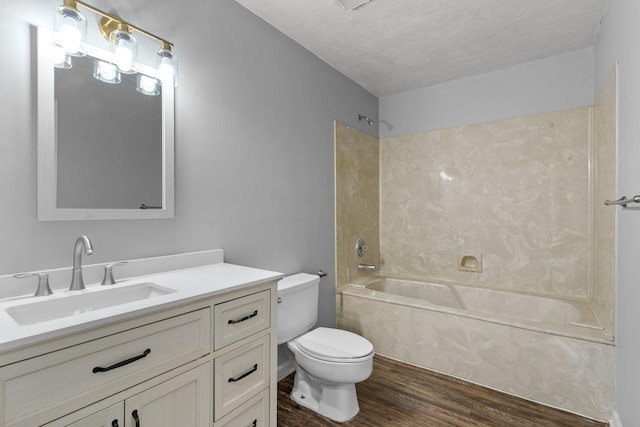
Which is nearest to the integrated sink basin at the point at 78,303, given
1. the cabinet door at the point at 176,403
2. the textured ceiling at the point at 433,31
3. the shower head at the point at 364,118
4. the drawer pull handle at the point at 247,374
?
the cabinet door at the point at 176,403

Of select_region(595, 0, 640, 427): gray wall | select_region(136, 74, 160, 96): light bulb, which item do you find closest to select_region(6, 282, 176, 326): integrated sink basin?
select_region(136, 74, 160, 96): light bulb

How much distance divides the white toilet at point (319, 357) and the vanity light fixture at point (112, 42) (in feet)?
4.35

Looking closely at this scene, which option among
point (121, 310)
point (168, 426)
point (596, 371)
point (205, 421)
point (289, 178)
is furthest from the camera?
point (289, 178)

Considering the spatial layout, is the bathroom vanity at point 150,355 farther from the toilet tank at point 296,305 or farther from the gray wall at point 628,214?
the gray wall at point 628,214

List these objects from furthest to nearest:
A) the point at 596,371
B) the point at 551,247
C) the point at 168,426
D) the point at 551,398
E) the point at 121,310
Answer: the point at 551,247, the point at 551,398, the point at 596,371, the point at 168,426, the point at 121,310

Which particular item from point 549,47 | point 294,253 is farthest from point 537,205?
point 294,253

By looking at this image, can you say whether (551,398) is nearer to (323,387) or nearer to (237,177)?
(323,387)

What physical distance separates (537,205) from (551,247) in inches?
14.2

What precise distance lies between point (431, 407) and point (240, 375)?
4.31 feet

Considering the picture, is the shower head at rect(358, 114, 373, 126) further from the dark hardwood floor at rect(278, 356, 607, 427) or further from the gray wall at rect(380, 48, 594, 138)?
the dark hardwood floor at rect(278, 356, 607, 427)

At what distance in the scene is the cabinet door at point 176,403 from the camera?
0.96m

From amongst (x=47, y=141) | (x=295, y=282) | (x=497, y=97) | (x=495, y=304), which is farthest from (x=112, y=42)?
(x=495, y=304)

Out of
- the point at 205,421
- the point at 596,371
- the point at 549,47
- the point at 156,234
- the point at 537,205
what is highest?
the point at 549,47

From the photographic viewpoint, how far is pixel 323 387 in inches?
74.1
